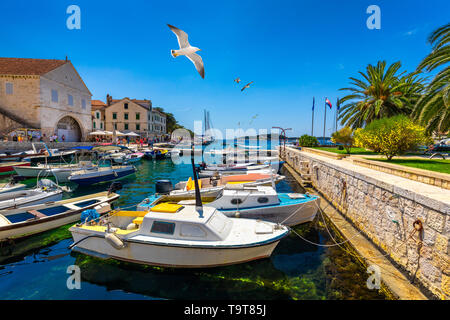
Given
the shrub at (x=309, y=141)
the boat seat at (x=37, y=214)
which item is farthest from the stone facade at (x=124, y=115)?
the boat seat at (x=37, y=214)

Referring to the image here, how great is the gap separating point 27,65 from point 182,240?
165 ft

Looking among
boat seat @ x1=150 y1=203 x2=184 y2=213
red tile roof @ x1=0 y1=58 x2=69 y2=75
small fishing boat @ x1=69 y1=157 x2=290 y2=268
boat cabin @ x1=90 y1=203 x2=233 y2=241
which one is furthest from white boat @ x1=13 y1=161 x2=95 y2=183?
red tile roof @ x1=0 y1=58 x2=69 y2=75

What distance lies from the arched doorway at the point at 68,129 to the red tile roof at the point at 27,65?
9.29 meters

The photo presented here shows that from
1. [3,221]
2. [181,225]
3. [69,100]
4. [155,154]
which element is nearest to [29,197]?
[3,221]

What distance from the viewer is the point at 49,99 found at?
37500 mm

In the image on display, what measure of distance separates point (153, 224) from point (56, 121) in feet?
146

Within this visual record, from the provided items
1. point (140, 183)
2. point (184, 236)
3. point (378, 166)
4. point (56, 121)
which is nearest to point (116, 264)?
point (184, 236)

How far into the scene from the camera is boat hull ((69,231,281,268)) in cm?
673

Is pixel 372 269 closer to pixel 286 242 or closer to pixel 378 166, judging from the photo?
pixel 286 242

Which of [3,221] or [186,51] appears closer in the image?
[3,221]

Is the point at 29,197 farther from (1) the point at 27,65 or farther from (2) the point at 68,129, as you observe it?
(1) the point at 27,65

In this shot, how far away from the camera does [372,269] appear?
6594mm

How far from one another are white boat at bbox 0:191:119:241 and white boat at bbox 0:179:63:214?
809 millimetres

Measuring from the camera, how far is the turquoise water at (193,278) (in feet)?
20.3
